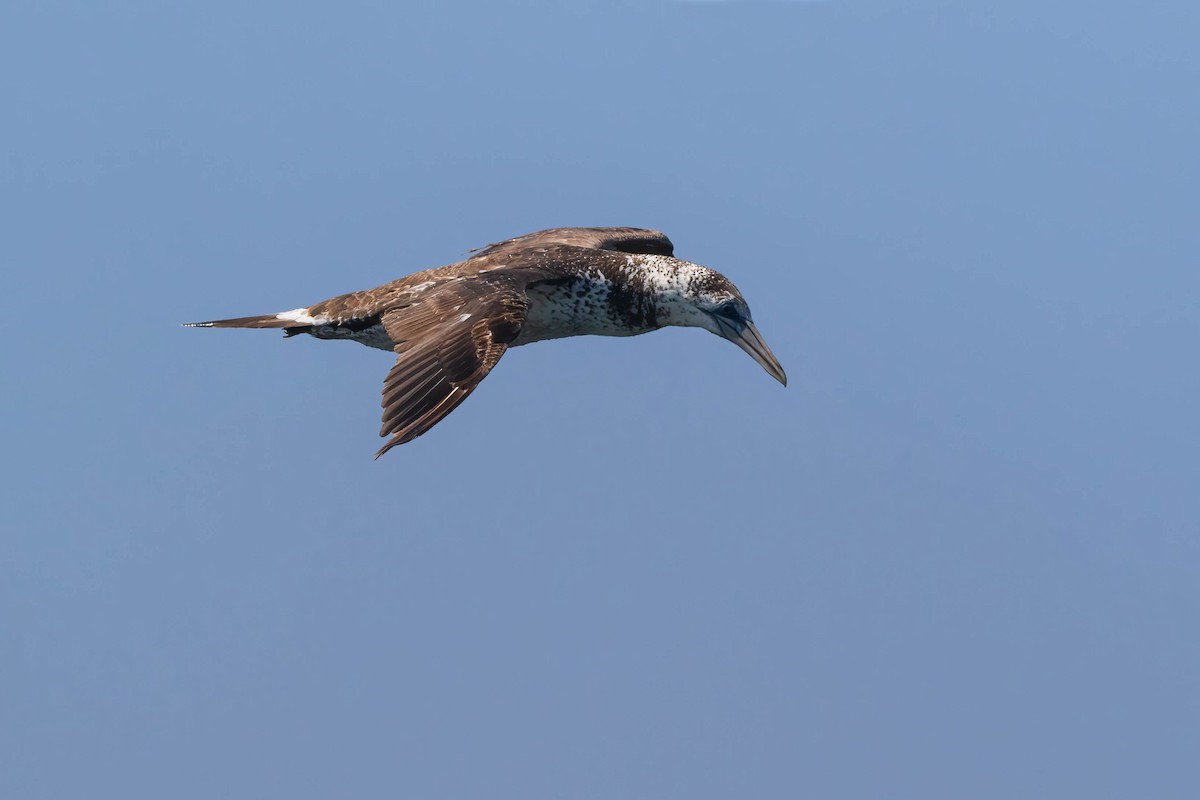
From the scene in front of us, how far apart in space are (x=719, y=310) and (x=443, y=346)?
13.2ft

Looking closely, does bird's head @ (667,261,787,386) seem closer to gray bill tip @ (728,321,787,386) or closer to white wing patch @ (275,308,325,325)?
gray bill tip @ (728,321,787,386)

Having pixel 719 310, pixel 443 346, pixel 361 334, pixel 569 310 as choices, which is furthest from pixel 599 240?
pixel 443 346

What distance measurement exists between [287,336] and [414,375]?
A: 461 centimetres

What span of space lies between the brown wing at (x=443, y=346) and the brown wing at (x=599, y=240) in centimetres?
320

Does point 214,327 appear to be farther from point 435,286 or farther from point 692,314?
point 692,314

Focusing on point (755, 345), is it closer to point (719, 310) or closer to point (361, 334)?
point (719, 310)

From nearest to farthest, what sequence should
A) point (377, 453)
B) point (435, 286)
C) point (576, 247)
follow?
point (377, 453) < point (435, 286) < point (576, 247)

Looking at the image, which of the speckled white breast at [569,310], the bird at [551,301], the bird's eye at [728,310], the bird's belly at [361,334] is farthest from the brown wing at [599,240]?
the bird's eye at [728,310]

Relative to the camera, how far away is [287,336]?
71.2 feet

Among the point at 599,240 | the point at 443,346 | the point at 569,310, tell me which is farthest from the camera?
the point at 599,240

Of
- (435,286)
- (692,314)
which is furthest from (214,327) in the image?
(692,314)

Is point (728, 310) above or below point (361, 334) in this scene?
above

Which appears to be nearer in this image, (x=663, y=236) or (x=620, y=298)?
(x=620, y=298)

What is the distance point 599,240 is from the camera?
23.0 meters
